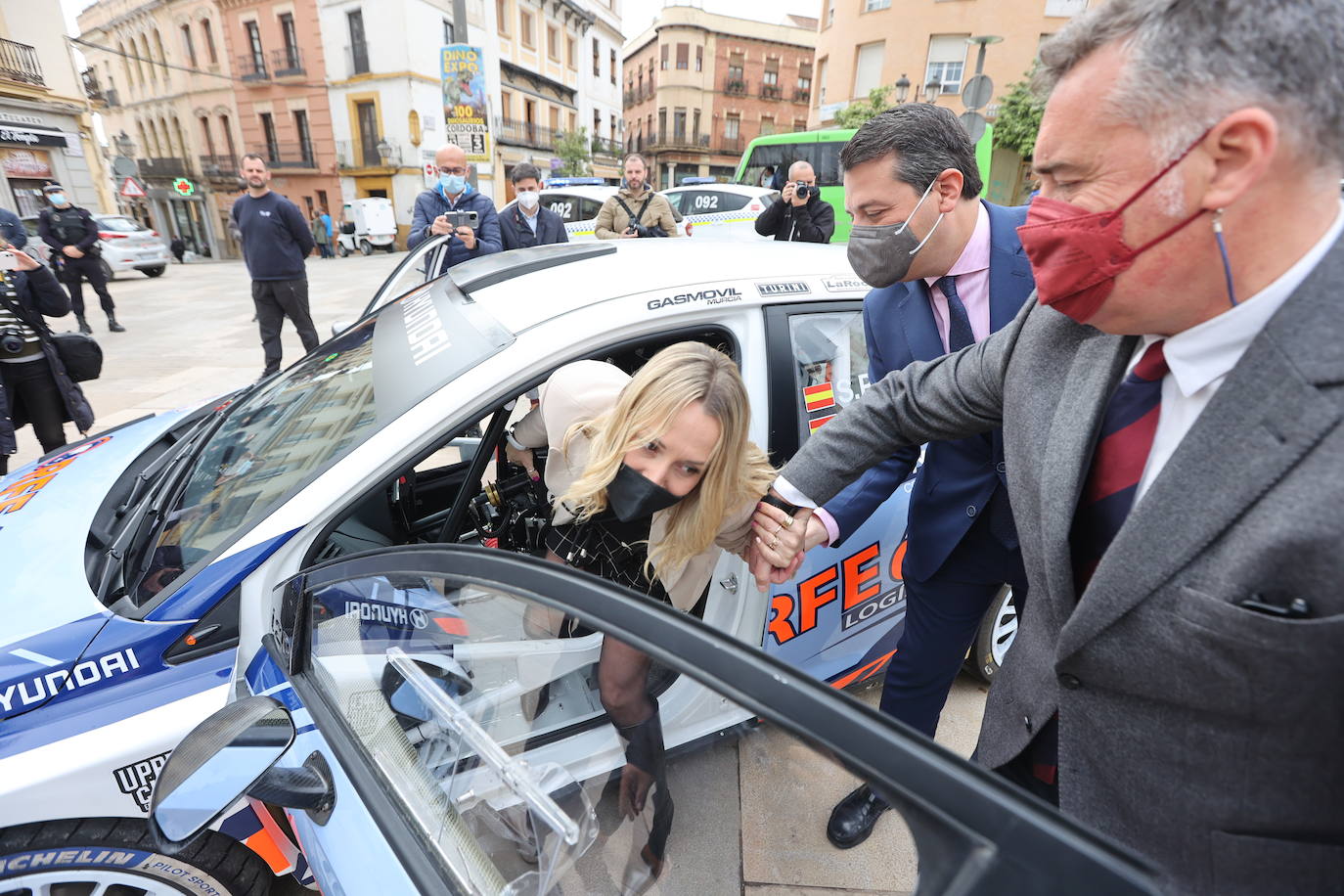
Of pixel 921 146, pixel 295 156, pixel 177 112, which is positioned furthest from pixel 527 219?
pixel 177 112

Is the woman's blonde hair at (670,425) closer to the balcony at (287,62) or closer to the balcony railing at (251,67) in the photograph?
the balcony at (287,62)

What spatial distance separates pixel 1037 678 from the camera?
3.45 feet

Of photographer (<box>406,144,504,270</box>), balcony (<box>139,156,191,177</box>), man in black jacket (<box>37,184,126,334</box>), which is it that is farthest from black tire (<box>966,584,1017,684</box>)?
balcony (<box>139,156,191,177</box>)

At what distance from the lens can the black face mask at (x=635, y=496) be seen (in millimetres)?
1353

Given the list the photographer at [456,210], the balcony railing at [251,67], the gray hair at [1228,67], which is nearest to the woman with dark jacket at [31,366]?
the photographer at [456,210]

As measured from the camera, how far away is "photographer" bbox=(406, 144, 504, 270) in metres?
4.91

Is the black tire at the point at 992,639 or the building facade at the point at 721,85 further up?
the building facade at the point at 721,85

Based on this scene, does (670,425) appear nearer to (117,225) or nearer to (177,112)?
(117,225)

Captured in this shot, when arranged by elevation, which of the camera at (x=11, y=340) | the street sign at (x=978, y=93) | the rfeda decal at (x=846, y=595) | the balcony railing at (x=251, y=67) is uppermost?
the balcony railing at (x=251, y=67)

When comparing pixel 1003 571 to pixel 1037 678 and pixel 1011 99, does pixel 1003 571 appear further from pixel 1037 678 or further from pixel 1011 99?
pixel 1011 99

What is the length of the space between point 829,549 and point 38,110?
2358cm

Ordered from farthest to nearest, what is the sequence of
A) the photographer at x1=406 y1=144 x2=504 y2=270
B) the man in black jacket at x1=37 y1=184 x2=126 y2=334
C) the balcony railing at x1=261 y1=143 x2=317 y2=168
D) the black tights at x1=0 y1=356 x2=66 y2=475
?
1. the balcony railing at x1=261 y1=143 x2=317 y2=168
2. the man in black jacket at x1=37 y1=184 x2=126 y2=334
3. the photographer at x1=406 y1=144 x2=504 y2=270
4. the black tights at x1=0 y1=356 x2=66 y2=475

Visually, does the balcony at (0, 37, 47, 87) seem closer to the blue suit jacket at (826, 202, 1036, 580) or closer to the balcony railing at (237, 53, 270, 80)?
the balcony railing at (237, 53, 270, 80)

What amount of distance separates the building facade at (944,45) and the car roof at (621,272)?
72.6 ft
